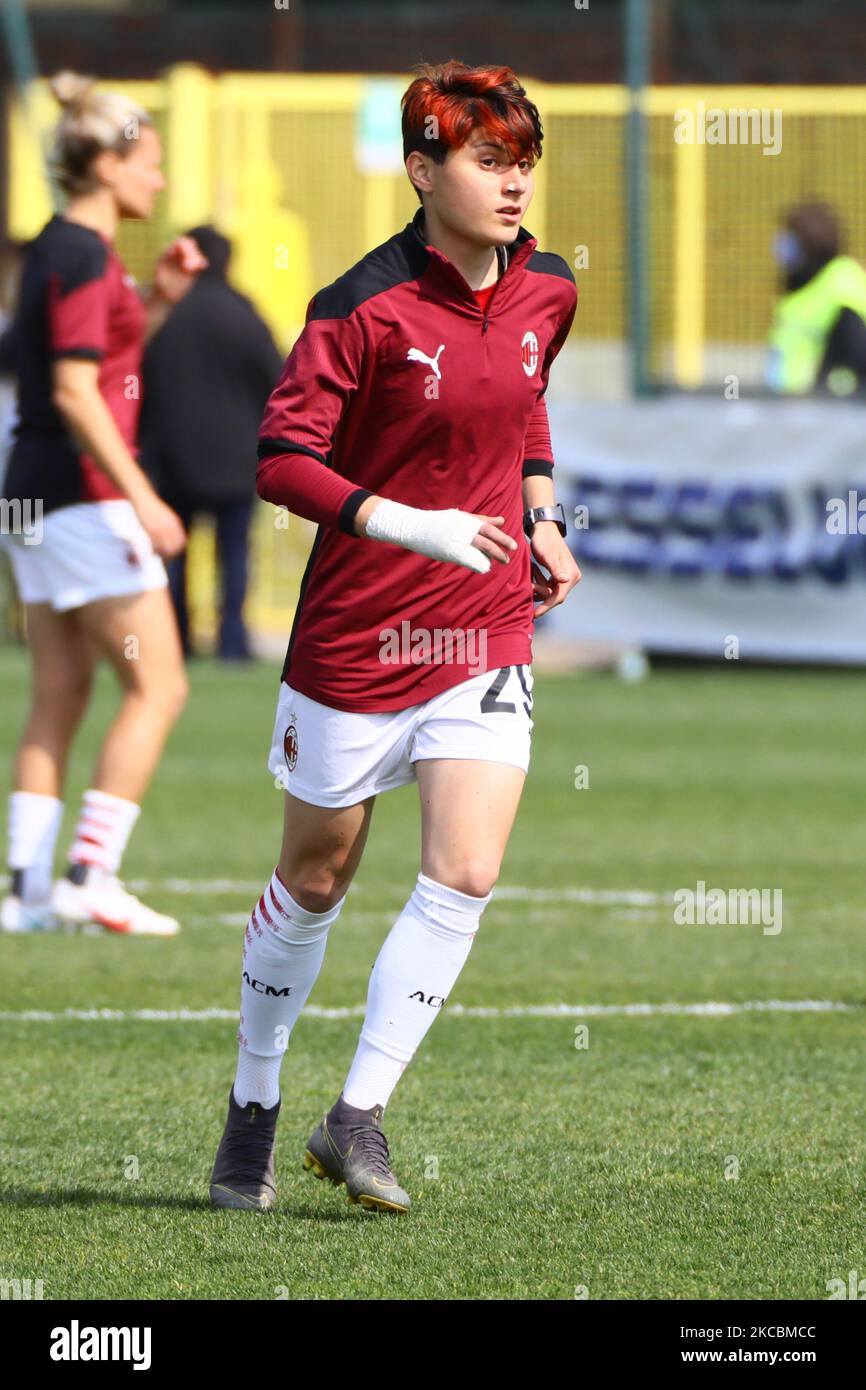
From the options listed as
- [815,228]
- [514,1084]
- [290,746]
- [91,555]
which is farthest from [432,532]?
[815,228]

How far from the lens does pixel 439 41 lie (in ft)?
96.9

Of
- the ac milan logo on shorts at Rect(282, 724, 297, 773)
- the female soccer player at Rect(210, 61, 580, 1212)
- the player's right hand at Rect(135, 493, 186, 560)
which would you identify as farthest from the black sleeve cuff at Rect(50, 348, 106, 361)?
the ac milan logo on shorts at Rect(282, 724, 297, 773)

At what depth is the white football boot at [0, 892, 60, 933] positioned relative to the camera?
312 inches

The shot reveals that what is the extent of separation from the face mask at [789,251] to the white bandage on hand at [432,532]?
1120 centimetres

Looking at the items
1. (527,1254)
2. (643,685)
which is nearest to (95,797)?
(527,1254)

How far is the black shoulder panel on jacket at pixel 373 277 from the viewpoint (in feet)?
15.1

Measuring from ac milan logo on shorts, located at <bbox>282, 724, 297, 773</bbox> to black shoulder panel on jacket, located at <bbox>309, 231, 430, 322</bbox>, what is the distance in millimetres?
740

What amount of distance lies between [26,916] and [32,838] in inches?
9.4

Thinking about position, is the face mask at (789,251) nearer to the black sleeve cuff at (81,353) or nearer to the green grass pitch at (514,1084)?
the green grass pitch at (514,1084)

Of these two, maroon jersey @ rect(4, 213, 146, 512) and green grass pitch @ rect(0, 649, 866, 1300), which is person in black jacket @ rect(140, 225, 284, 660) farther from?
maroon jersey @ rect(4, 213, 146, 512)

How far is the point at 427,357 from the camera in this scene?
4.64 m

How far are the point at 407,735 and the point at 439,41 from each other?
25.8 meters

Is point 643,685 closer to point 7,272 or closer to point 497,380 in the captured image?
point 7,272

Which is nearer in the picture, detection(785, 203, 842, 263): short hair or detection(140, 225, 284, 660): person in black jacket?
detection(785, 203, 842, 263): short hair
